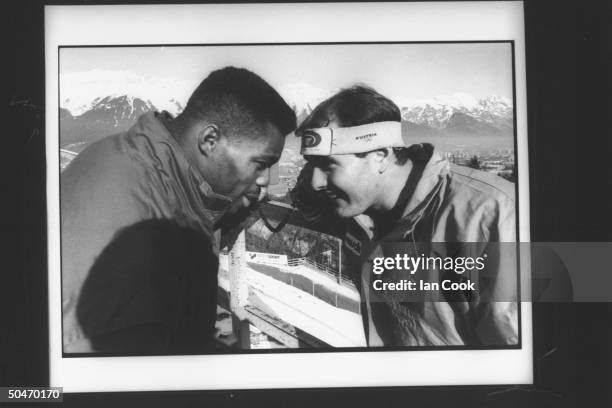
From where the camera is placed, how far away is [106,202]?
2510 millimetres

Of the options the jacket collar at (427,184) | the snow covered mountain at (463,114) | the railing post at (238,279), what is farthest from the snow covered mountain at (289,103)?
the railing post at (238,279)

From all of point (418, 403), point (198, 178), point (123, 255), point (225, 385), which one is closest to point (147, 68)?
point (198, 178)

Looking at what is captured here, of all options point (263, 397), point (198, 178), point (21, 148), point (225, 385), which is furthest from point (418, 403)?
point (21, 148)

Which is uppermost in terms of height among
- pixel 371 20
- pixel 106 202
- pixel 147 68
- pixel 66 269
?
pixel 371 20

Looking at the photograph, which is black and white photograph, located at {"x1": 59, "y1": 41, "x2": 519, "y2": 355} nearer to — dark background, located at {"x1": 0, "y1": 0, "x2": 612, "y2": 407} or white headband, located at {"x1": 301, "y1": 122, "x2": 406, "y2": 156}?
white headband, located at {"x1": 301, "y1": 122, "x2": 406, "y2": 156}

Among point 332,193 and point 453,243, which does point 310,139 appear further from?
point 453,243

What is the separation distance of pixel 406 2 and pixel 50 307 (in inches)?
77.7

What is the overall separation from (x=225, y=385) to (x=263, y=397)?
17 centimetres

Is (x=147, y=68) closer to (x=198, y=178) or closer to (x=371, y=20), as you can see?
(x=198, y=178)

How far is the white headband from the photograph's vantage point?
2537 mm

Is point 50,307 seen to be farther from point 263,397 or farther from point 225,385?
point 263,397

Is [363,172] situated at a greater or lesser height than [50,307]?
greater

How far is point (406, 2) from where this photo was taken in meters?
2.57

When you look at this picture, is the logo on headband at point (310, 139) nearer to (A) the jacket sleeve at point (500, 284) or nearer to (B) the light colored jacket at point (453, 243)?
(B) the light colored jacket at point (453, 243)
